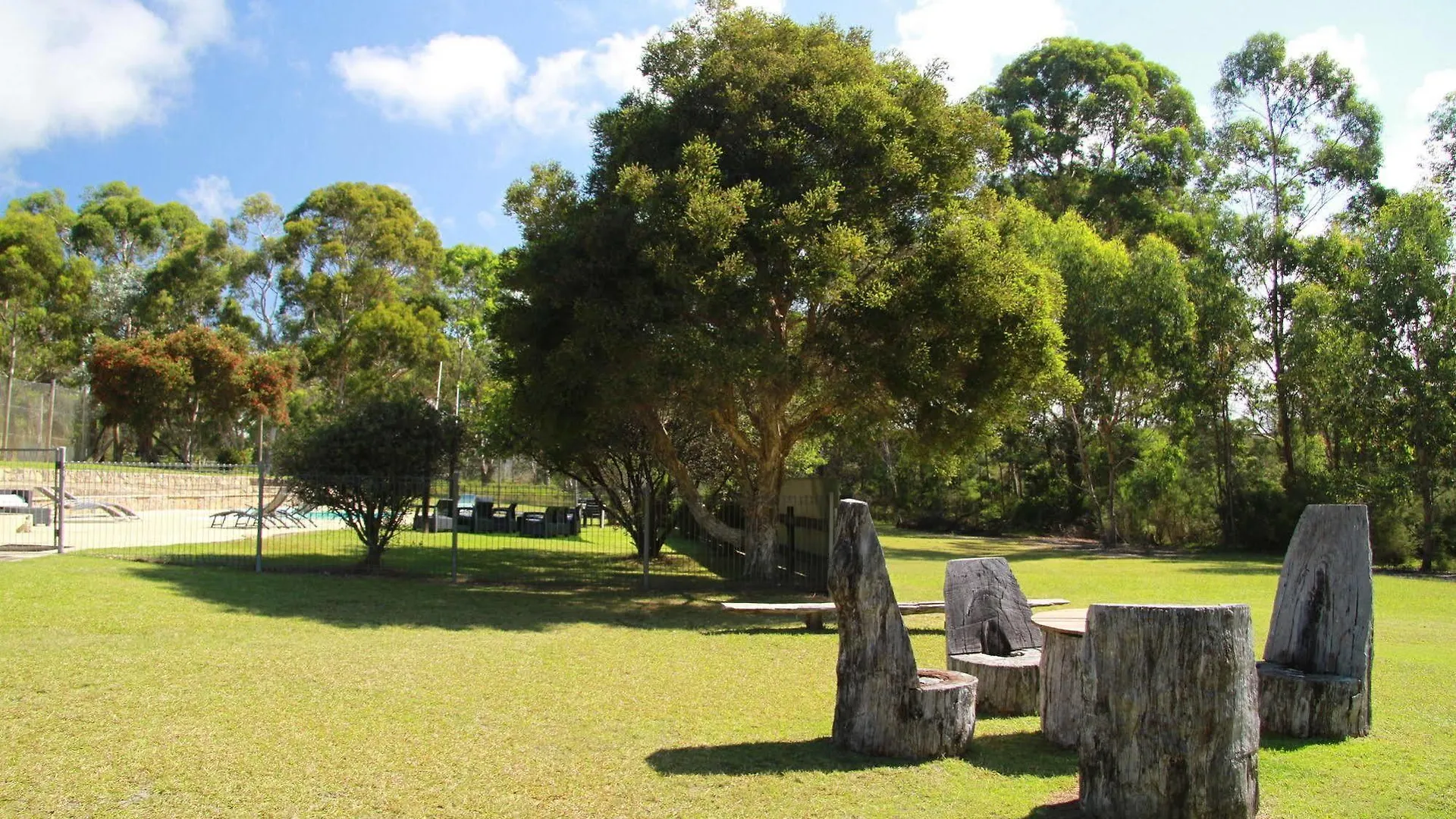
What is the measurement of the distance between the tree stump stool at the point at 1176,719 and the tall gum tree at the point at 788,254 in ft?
28.0

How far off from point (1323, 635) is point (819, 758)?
11.4 ft

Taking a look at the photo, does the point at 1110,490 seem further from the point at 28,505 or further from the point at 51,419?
the point at 51,419

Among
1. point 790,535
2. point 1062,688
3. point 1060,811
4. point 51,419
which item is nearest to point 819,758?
point 1060,811

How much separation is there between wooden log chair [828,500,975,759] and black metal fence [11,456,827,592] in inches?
359

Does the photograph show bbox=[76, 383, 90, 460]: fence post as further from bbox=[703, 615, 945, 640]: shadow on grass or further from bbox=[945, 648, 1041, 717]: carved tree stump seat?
bbox=[945, 648, 1041, 717]: carved tree stump seat

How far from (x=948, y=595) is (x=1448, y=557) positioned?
2390 cm

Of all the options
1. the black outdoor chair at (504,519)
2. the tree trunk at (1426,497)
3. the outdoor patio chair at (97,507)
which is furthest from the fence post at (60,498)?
the tree trunk at (1426,497)

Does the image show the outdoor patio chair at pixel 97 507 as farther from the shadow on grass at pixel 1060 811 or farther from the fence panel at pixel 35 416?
the shadow on grass at pixel 1060 811

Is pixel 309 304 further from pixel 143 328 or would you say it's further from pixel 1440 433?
pixel 1440 433

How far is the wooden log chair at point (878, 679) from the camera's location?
228 inches

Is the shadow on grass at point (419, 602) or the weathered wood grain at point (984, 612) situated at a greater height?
the weathered wood grain at point (984, 612)

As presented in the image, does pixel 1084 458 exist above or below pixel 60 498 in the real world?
above

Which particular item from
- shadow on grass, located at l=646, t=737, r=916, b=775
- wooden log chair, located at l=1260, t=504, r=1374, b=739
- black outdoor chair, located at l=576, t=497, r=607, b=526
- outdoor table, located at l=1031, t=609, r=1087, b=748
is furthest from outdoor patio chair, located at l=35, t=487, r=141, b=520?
wooden log chair, located at l=1260, t=504, r=1374, b=739

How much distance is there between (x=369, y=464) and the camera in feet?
53.8
